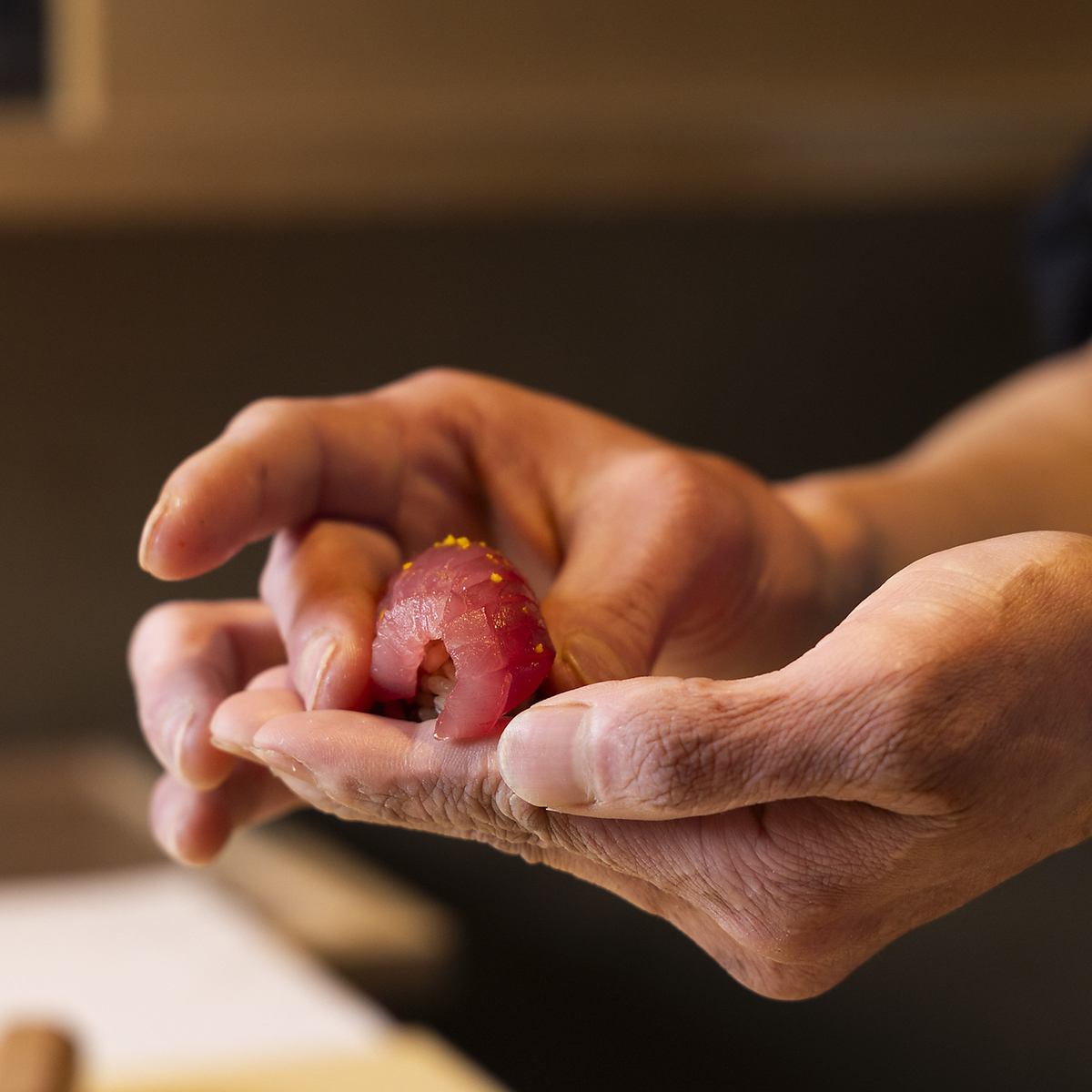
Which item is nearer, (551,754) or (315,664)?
(551,754)

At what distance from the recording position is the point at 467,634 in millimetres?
516

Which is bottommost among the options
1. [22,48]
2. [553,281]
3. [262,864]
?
[262,864]

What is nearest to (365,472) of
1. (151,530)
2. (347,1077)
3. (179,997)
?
(151,530)

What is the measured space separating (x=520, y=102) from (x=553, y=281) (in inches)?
13.4

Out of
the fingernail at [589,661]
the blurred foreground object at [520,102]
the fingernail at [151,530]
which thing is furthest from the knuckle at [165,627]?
the blurred foreground object at [520,102]

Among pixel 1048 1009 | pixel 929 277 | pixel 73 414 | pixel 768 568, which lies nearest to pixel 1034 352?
pixel 929 277

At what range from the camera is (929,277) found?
2.18m

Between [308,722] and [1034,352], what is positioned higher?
[1034,352]

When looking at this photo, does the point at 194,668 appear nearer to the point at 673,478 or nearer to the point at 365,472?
the point at 365,472

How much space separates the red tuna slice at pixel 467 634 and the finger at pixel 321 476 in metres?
0.07

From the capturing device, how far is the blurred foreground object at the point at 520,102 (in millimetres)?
1570

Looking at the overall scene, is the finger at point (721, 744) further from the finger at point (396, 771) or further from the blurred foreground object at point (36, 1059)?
the blurred foreground object at point (36, 1059)

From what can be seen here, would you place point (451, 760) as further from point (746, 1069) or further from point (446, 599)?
point (746, 1069)

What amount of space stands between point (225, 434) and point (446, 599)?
0.49 feet
